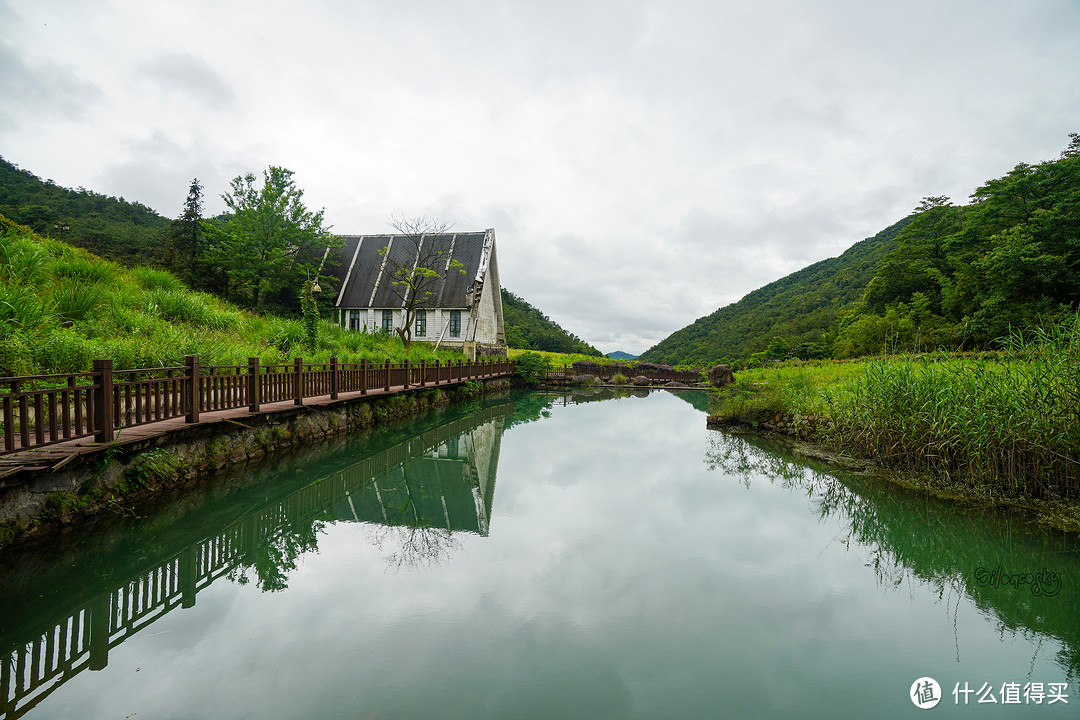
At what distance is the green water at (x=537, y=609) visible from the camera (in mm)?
3010

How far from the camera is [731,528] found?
625cm

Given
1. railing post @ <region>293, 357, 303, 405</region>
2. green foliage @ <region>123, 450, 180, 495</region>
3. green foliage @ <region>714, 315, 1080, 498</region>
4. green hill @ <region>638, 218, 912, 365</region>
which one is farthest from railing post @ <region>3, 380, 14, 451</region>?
green hill @ <region>638, 218, 912, 365</region>

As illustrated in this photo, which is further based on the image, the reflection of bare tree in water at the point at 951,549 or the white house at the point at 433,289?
the white house at the point at 433,289

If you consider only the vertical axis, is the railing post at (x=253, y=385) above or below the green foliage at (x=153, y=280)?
below

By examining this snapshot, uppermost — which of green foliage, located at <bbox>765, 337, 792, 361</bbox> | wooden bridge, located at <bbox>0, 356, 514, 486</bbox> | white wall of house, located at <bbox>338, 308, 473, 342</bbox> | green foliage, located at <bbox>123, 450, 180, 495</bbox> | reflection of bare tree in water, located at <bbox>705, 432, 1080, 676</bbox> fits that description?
white wall of house, located at <bbox>338, 308, 473, 342</bbox>

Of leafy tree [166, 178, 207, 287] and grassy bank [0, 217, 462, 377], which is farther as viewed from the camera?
leafy tree [166, 178, 207, 287]

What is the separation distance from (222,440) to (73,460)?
264 cm

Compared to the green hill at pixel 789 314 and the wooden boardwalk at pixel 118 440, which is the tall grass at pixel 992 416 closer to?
the wooden boardwalk at pixel 118 440

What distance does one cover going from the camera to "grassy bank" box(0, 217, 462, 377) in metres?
6.52

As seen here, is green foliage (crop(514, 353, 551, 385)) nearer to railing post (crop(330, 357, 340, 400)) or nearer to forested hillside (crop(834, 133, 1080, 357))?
forested hillside (crop(834, 133, 1080, 357))

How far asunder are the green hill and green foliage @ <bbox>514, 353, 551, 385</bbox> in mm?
21654

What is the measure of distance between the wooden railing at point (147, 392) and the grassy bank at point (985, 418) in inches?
423

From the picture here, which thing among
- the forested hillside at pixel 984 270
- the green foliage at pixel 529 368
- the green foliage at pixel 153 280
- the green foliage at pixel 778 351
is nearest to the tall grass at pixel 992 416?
the forested hillside at pixel 984 270

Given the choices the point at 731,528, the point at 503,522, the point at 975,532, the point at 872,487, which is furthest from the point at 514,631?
the point at 872,487
